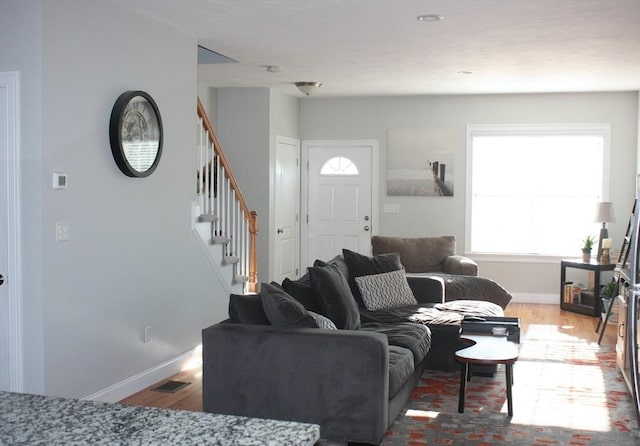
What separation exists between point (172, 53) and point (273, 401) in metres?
2.69

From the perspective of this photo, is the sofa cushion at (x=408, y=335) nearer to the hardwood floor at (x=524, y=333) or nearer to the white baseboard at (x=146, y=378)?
the hardwood floor at (x=524, y=333)

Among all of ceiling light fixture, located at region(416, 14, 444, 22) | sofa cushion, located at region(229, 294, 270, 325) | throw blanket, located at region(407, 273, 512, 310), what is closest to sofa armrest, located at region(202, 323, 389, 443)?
sofa cushion, located at region(229, 294, 270, 325)

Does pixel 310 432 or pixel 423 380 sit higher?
pixel 310 432

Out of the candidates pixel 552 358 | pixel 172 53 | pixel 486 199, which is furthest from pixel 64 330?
pixel 486 199

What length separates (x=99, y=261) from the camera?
440cm

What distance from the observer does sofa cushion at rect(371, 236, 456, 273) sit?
8.02 meters

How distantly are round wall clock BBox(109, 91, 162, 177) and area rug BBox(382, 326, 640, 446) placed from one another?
2.29 metres

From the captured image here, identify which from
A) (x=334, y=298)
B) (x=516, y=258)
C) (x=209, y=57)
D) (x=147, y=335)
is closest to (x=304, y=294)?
(x=334, y=298)

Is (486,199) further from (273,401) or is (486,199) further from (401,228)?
(273,401)

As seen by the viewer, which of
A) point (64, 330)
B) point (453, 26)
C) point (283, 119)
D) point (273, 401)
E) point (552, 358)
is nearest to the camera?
point (273, 401)

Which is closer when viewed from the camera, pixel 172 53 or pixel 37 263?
→ pixel 37 263

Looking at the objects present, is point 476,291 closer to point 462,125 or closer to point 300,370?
point 462,125

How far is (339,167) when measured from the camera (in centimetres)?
939

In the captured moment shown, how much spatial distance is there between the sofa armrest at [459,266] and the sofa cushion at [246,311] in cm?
397
